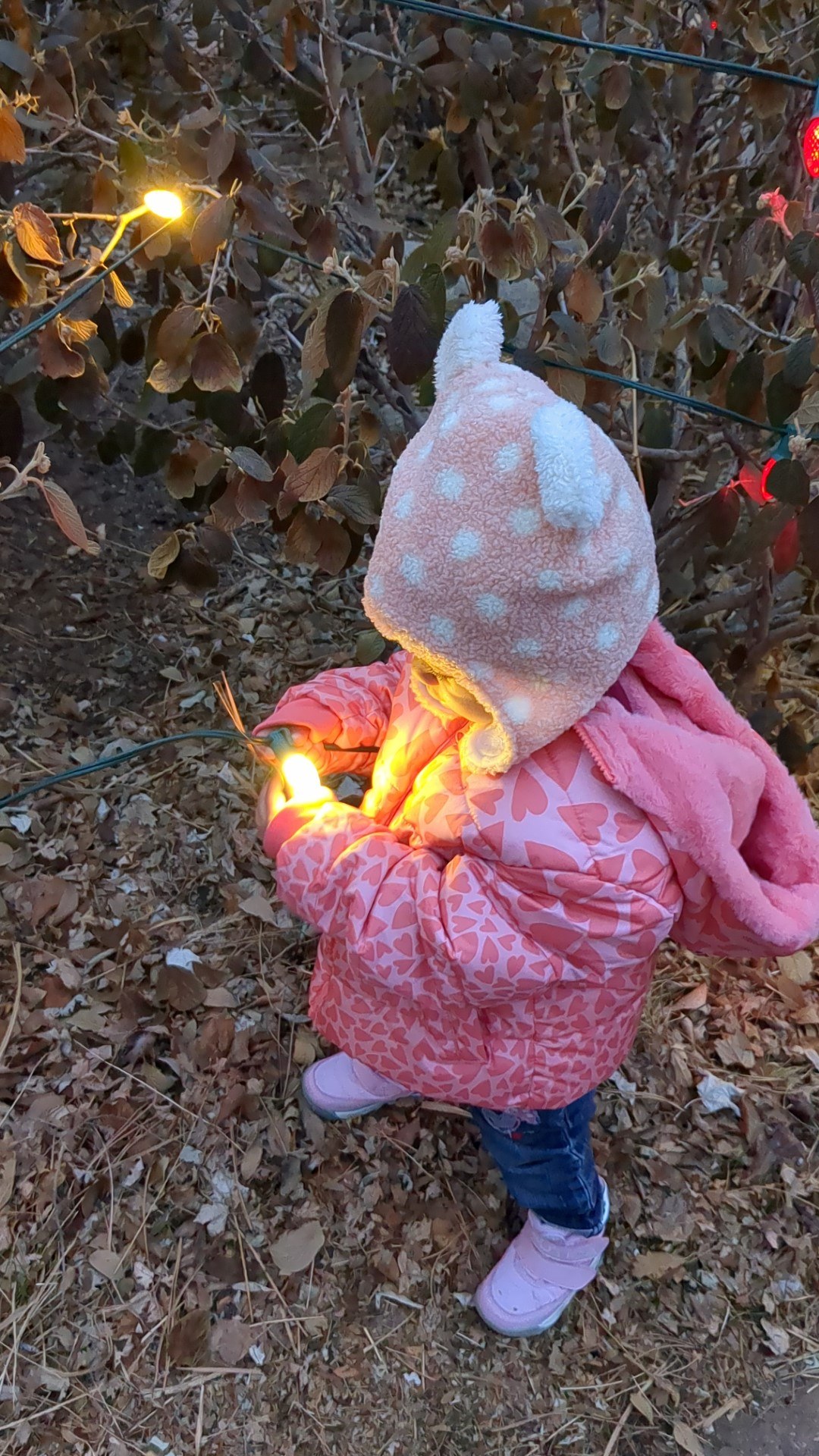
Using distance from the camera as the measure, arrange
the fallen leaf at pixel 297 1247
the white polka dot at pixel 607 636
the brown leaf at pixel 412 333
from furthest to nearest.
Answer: the fallen leaf at pixel 297 1247, the brown leaf at pixel 412 333, the white polka dot at pixel 607 636

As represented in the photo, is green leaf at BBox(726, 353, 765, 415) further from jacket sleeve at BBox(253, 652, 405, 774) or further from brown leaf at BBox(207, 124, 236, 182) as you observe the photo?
brown leaf at BBox(207, 124, 236, 182)

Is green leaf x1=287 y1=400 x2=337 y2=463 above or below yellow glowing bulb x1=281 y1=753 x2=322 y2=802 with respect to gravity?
above

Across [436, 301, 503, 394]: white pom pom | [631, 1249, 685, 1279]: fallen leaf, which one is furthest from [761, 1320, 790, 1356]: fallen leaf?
[436, 301, 503, 394]: white pom pom

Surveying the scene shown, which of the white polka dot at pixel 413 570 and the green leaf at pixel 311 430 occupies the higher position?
the white polka dot at pixel 413 570

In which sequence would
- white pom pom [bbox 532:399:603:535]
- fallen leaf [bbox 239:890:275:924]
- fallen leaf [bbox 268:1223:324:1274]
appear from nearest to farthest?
1. white pom pom [bbox 532:399:603:535]
2. fallen leaf [bbox 268:1223:324:1274]
3. fallen leaf [bbox 239:890:275:924]

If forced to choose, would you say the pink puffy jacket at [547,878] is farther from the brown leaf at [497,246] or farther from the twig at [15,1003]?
the twig at [15,1003]

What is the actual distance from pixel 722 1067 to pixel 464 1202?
0.49m

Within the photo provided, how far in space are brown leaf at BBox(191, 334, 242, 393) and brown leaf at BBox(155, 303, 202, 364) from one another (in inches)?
0.6

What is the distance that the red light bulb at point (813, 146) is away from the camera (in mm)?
1043

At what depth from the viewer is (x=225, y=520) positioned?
54.3 inches

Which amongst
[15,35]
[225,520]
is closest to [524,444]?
[225,520]

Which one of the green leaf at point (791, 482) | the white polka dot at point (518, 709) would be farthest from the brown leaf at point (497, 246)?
the white polka dot at point (518, 709)

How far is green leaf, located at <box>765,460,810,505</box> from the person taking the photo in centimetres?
114

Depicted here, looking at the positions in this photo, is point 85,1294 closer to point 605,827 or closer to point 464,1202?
point 464,1202
